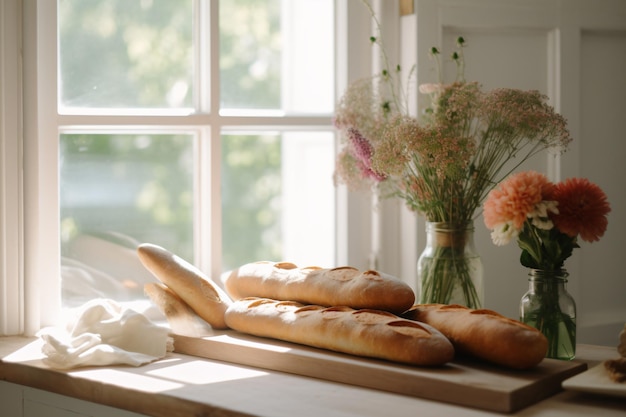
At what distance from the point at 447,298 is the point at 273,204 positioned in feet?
2.05

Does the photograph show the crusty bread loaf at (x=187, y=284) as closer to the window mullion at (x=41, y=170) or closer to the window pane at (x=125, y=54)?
the window mullion at (x=41, y=170)

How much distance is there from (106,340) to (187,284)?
7.9 inches

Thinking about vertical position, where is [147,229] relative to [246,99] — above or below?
below

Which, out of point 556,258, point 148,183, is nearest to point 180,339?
point 148,183

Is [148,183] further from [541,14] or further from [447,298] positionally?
[541,14]

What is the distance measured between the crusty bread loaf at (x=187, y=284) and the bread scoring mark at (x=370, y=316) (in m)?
0.35

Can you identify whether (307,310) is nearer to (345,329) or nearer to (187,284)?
(345,329)

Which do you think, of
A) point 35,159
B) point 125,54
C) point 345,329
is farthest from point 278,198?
point 345,329

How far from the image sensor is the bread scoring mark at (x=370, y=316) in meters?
1.50

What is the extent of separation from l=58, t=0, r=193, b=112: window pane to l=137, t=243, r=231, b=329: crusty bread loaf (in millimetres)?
412

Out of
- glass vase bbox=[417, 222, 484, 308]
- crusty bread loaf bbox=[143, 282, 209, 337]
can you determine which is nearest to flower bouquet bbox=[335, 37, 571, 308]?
glass vase bbox=[417, 222, 484, 308]

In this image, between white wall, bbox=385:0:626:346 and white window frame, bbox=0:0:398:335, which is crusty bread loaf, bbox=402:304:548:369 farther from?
white window frame, bbox=0:0:398:335

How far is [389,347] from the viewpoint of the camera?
4.72 feet

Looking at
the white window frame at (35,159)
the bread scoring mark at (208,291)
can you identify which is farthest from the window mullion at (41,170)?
the bread scoring mark at (208,291)
